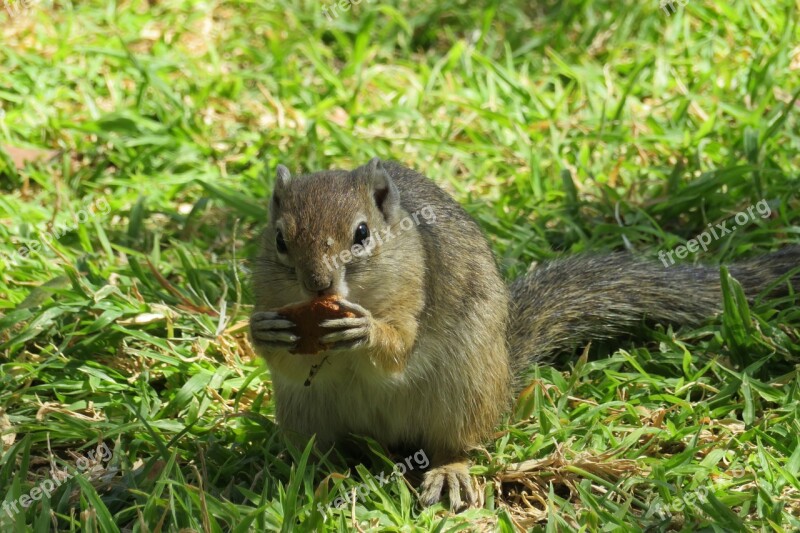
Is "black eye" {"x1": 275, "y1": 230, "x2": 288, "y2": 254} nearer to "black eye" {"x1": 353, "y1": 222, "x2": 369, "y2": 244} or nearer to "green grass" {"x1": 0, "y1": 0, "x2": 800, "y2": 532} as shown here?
"black eye" {"x1": 353, "y1": 222, "x2": 369, "y2": 244}

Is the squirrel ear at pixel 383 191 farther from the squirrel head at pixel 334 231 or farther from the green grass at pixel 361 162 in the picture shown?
the green grass at pixel 361 162

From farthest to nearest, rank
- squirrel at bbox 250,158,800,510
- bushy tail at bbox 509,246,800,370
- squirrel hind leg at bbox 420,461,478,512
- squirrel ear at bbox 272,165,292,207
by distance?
1. bushy tail at bbox 509,246,800,370
2. squirrel ear at bbox 272,165,292,207
3. squirrel hind leg at bbox 420,461,478,512
4. squirrel at bbox 250,158,800,510

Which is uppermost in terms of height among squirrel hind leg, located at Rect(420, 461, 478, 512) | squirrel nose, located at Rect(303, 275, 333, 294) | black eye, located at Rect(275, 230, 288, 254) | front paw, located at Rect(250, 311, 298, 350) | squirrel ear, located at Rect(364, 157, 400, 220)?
squirrel ear, located at Rect(364, 157, 400, 220)

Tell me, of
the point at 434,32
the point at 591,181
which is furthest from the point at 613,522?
the point at 434,32

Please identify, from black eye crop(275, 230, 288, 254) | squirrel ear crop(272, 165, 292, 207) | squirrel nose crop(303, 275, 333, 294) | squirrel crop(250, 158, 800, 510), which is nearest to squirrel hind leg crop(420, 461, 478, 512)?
squirrel crop(250, 158, 800, 510)

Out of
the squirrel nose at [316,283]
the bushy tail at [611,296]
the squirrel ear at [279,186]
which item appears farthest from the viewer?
the bushy tail at [611,296]

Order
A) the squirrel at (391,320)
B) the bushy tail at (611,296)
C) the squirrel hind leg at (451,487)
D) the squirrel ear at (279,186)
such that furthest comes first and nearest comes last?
the bushy tail at (611,296) → the squirrel ear at (279,186) → the squirrel hind leg at (451,487) → the squirrel at (391,320)

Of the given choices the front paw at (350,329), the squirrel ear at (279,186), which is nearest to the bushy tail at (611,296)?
the front paw at (350,329)

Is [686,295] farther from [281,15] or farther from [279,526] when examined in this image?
[281,15]

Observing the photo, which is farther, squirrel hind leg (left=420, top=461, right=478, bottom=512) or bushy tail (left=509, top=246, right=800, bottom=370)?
bushy tail (left=509, top=246, right=800, bottom=370)
